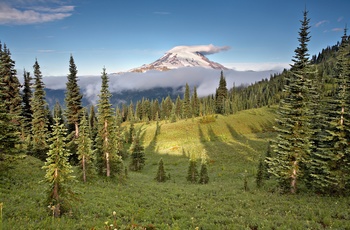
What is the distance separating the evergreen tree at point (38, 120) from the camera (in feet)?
124

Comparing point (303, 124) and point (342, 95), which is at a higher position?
point (342, 95)

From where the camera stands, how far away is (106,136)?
29.8 metres

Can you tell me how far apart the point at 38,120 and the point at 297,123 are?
3973 centimetres

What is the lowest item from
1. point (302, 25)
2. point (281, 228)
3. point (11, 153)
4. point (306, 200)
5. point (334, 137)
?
point (306, 200)

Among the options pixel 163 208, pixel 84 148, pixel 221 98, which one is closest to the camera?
pixel 163 208

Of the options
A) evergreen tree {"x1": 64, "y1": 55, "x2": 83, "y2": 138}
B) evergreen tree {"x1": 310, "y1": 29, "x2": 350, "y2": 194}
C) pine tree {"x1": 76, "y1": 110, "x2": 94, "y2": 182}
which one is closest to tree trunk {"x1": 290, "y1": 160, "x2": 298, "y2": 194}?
evergreen tree {"x1": 310, "y1": 29, "x2": 350, "y2": 194}

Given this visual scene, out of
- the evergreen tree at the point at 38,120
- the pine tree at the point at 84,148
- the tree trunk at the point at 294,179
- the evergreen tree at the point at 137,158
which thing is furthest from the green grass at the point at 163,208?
the evergreen tree at the point at 137,158

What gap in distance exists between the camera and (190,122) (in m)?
100

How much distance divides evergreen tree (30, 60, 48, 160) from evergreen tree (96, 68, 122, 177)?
13.4 meters

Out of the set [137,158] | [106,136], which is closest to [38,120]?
[106,136]

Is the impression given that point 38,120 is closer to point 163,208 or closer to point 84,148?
point 84,148

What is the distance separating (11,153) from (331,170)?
29.6 m

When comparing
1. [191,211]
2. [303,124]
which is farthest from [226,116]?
[191,211]

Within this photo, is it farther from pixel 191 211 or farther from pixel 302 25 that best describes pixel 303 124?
pixel 191 211
